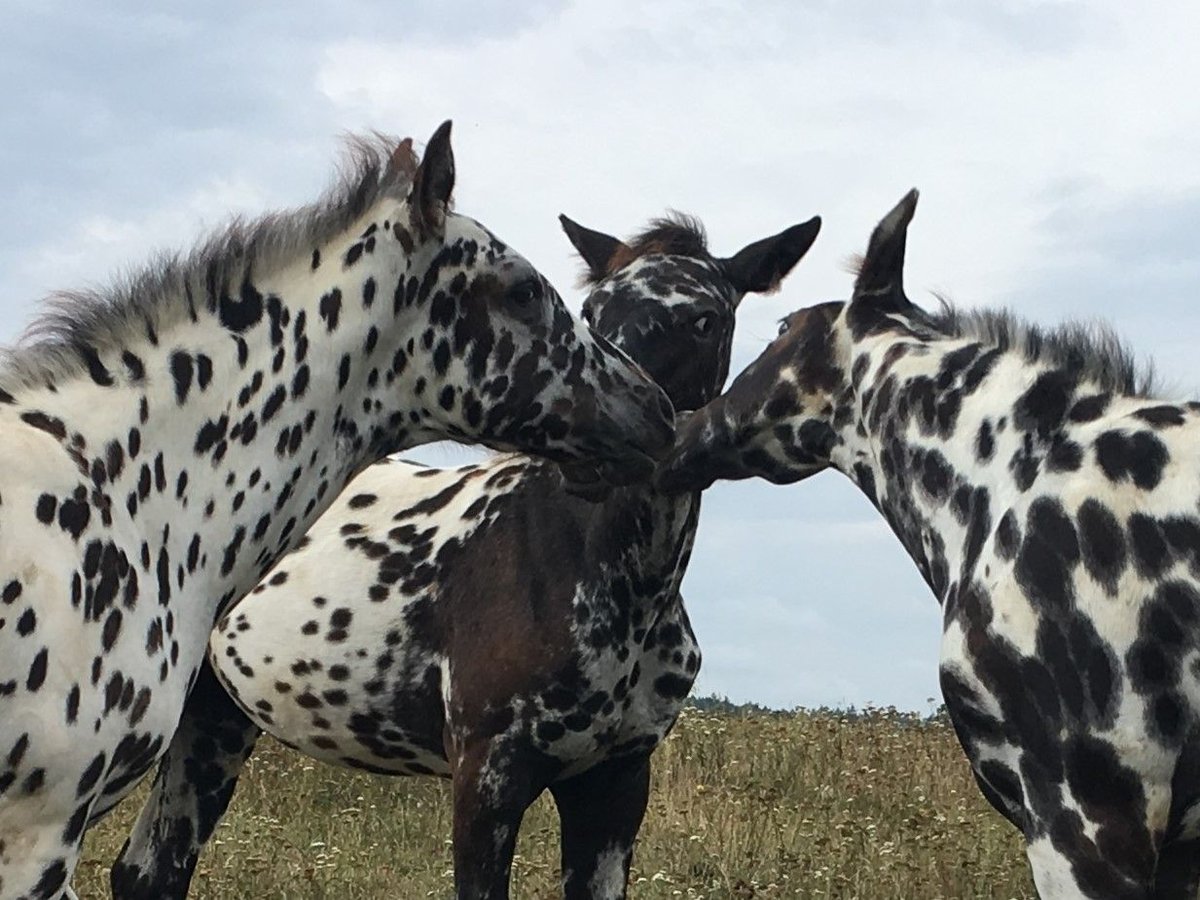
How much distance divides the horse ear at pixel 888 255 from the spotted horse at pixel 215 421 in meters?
0.89

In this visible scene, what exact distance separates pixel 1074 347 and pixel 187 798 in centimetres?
431

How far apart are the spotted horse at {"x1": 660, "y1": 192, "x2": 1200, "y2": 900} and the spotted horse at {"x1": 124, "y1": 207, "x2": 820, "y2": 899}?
3.69ft

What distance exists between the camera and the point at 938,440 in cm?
552

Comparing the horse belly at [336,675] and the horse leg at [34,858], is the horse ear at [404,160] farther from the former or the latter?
the horse leg at [34,858]

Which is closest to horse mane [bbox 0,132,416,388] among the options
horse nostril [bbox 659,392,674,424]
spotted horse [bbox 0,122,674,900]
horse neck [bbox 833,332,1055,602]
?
spotted horse [bbox 0,122,674,900]

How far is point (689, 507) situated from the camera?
6.70 meters

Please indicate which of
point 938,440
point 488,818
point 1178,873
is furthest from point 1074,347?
point 488,818

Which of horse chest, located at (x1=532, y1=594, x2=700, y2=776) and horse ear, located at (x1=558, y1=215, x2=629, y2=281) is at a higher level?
horse ear, located at (x1=558, y1=215, x2=629, y2=281)

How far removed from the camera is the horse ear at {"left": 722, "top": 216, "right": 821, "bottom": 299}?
24.2ft

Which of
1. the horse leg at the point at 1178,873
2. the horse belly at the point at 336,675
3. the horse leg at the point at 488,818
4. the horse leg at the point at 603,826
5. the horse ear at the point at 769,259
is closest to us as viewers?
the horse leg at the point at 1178,873

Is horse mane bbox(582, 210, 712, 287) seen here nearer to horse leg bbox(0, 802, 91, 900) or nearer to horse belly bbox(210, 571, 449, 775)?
horse belly bbox(210, 571, 449, 775)

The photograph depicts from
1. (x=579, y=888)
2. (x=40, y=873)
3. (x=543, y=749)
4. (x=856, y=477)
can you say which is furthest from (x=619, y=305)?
(x=40, y=873)

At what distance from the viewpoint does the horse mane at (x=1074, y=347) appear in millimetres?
5305

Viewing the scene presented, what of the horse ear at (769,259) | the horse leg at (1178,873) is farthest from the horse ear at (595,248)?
the horse leg at (1178,873)
